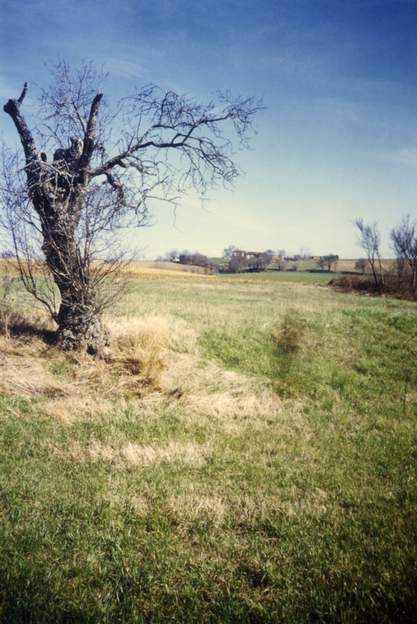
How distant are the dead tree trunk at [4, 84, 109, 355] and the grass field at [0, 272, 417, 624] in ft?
2.34

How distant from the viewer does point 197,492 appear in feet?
13.5

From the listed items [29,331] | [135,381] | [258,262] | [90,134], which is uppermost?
[258,262]

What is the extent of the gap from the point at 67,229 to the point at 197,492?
657 cm

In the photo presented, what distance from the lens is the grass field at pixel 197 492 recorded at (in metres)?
2.73

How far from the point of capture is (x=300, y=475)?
4723 mm

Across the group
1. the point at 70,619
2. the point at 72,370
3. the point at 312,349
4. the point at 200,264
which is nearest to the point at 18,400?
the point at 72,370

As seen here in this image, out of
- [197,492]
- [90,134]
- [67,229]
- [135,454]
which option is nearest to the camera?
[197,492]

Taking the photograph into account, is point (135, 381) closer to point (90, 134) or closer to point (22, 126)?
point (90, 134)

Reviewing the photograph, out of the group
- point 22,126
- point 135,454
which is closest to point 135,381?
point 135,454

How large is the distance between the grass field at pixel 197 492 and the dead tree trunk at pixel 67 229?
712mm

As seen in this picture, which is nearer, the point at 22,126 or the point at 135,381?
the point at 135,381

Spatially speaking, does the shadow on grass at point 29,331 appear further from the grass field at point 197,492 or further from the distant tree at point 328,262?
the distant tree at point 328,262

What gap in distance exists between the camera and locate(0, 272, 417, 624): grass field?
8.97ft

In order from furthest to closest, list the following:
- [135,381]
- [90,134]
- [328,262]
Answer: [328,262], [90,134], [135,381]
